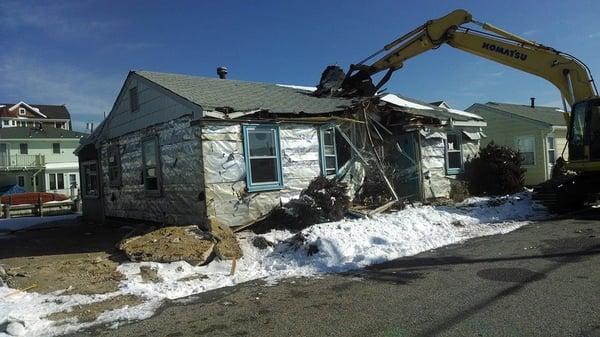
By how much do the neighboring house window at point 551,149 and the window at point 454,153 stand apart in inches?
346

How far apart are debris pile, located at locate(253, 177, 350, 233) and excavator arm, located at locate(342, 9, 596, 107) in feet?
20.7

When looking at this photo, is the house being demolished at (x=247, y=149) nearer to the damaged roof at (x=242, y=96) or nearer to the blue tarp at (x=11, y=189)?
the damaged roof at (x=242, y=96)

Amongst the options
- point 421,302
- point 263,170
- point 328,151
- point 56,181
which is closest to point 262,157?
point 263,170

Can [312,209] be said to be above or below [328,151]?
below

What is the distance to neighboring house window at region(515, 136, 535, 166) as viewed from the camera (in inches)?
926

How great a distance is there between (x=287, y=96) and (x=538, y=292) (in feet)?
34.3

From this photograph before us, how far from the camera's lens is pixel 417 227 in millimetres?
Answer: 10680

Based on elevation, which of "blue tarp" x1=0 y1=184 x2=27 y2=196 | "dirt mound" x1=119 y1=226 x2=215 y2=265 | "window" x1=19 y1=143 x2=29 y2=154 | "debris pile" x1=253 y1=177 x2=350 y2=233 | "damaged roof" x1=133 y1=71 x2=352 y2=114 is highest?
"window" x1=19 y1=143 x2=29 y2=154

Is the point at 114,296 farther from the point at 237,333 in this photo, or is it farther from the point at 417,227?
the point at 417,227

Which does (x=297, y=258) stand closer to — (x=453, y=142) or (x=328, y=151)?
(x=328, y=151)

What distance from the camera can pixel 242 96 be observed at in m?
13.4

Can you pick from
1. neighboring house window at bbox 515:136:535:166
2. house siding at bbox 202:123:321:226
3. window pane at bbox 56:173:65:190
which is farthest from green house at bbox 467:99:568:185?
window pane at bbox 56:173:65:190

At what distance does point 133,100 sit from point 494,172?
1217 cm

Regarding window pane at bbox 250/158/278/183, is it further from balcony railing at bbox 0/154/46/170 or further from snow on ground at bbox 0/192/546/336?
balcony railing at bbox 0/154/46/170
